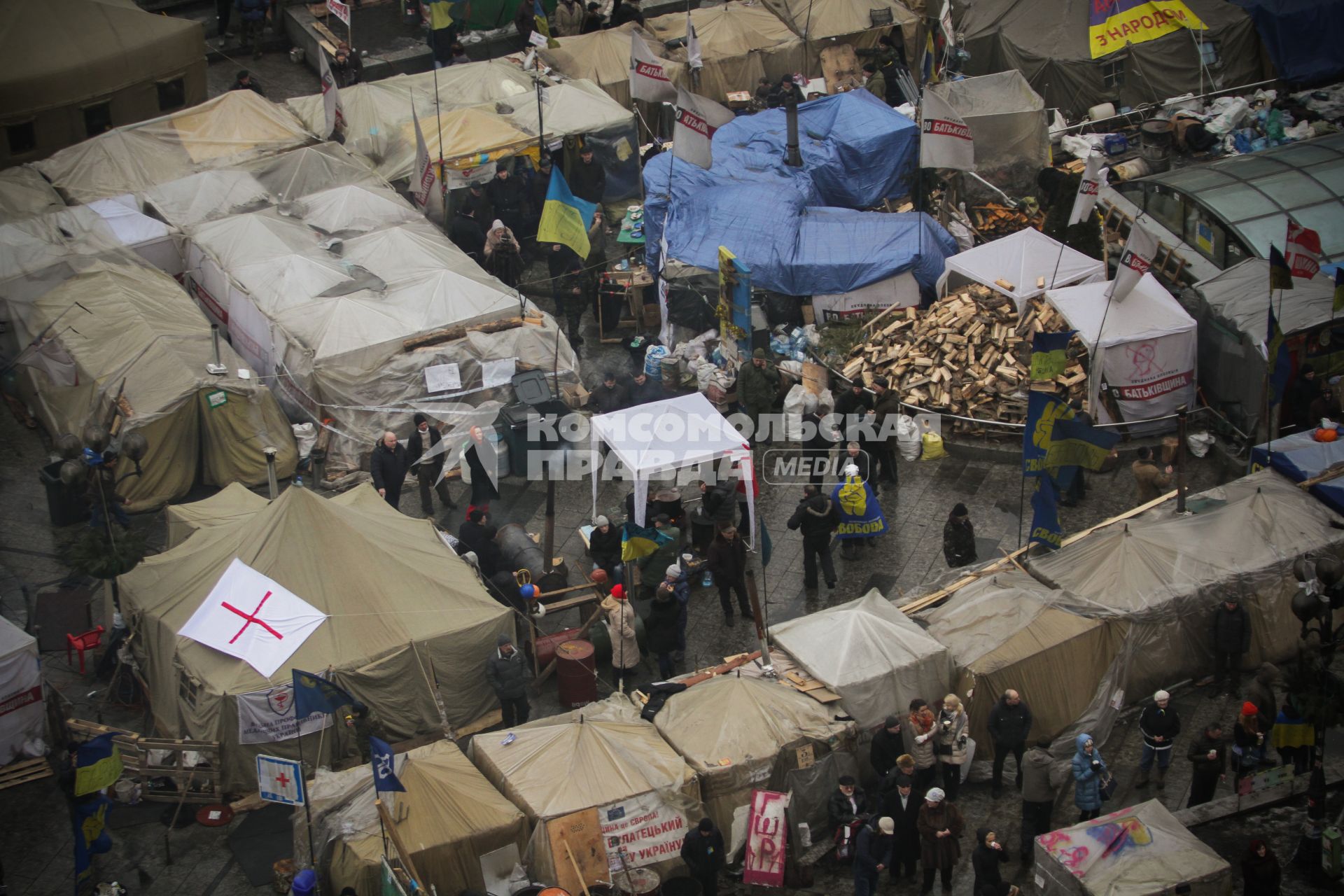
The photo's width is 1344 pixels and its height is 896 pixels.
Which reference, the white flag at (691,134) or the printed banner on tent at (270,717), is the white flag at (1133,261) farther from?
the printed banner on tent at (270,717)

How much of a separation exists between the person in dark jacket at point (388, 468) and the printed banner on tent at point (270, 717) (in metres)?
4.36

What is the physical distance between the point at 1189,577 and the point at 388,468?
32.3 ft

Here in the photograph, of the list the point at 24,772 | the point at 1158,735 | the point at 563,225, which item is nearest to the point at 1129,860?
the point at 1158,735

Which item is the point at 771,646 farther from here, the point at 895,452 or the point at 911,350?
the point at 911,350

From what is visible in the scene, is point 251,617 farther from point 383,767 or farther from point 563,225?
point 563,225

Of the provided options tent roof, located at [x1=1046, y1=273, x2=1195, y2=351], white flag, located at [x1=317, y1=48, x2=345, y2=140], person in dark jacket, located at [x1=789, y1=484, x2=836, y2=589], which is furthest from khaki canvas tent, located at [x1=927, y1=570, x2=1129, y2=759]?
white flag, located at [x1=317, y1=48, x2=345, y2=140]

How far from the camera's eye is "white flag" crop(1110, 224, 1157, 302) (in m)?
19.2

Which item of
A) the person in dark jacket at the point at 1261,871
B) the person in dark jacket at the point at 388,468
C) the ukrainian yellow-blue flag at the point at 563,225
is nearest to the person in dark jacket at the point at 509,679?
the person in dark jacket at the point at 388,468

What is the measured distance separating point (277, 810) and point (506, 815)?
3118 mm

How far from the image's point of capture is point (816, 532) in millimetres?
17781

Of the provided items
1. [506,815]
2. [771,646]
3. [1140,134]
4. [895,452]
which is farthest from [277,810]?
[1140,134]

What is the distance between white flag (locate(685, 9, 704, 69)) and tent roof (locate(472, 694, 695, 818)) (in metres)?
17.1

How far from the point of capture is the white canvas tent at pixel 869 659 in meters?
14.9

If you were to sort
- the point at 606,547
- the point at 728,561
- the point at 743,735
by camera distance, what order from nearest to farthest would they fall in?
1. the point at 743,735
2. the point at 728,561
3. the point at 606,547
